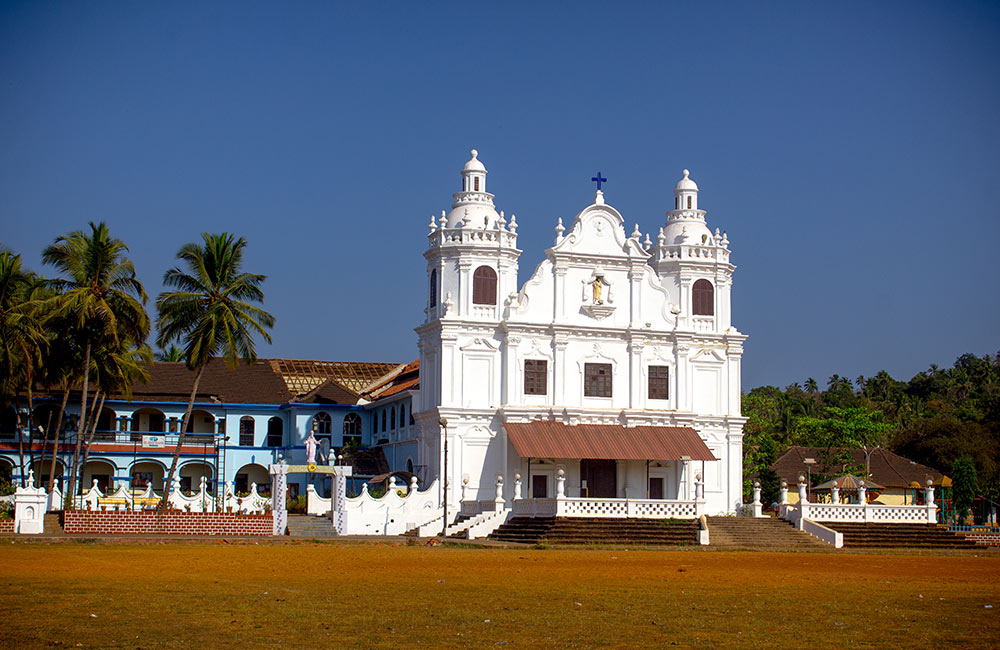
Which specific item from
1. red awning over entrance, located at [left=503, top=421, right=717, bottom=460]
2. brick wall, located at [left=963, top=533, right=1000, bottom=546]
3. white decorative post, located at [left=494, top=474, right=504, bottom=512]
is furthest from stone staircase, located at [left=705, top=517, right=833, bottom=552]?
white decorative post, located at [left=494, top=474, right=504, bottom=512]

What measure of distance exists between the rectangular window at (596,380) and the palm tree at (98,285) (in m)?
15.2

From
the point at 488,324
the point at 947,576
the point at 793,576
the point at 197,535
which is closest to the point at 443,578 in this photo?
the point at 793,576

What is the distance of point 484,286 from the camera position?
43312mm

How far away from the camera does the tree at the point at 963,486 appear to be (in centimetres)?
5109

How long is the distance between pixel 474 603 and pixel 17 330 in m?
28.6

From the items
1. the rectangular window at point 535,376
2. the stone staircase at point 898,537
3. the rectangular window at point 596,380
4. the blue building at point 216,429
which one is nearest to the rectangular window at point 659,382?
the rectangular window at point 596,380

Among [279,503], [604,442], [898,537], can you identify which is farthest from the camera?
[604,442]

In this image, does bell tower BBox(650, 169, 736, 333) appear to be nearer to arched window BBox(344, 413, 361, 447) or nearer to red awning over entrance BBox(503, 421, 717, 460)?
red awning over entrance BBox(503, 421, 717, 460)

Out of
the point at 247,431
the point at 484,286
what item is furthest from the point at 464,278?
the point at 247,431

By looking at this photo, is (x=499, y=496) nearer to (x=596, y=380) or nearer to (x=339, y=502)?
(x=339, y=502)

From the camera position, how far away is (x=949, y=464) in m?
61.8

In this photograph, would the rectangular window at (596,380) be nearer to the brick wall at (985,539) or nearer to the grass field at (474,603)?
the brick wall at (985,539)

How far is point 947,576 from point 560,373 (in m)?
22.4

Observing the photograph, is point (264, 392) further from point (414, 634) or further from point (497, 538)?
point (414, 634)
